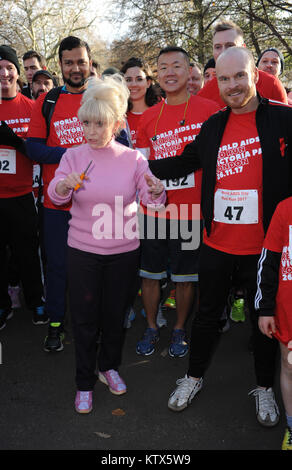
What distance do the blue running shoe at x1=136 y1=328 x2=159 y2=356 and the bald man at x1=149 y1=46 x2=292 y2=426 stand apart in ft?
2.36

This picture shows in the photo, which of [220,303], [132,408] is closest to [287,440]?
[220,303]

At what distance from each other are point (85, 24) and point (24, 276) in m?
38.0

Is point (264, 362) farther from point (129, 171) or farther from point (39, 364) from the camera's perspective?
point (39, 364)

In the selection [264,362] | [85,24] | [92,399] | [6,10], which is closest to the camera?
[264,362]

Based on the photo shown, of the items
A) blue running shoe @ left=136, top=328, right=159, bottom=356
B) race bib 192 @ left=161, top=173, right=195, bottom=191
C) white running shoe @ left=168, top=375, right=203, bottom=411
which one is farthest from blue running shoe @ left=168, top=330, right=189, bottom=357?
race bib 192 @ left=161, top=173, right=195, bottom=191

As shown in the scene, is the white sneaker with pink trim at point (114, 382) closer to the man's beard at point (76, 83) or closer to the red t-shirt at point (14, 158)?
the red t-shirt at point (14, 158)

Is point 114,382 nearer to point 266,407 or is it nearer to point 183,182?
point 266,407

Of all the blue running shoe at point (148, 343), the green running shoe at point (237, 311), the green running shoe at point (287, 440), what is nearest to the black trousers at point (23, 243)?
the blue running shoe at point (148, 343)

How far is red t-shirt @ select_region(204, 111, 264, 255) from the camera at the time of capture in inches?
102

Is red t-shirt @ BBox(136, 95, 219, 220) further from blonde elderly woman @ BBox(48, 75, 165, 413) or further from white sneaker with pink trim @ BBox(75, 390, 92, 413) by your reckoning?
white sneaker with pink trim @ BBox(75, 390, 92, 413)

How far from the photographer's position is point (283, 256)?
238cm

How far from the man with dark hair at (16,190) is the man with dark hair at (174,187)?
3.56 ft

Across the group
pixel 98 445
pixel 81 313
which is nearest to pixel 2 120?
pixel 81 313

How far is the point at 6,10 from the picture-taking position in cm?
3231
